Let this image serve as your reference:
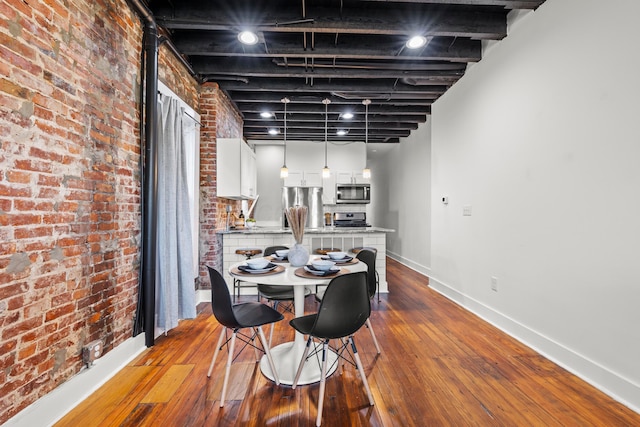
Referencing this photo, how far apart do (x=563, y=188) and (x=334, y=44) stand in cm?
254

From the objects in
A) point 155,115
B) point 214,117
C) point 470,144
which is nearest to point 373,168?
point 470,144

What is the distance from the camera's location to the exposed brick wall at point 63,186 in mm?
1429

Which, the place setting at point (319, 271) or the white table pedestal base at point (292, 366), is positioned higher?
the place setting at point (319, 271)

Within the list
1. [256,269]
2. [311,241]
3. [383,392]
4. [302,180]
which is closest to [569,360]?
[383,392]

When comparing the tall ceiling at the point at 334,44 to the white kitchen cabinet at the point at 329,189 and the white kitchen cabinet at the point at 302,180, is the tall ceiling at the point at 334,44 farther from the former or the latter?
the white kitchen cabinet at the point at 329,189

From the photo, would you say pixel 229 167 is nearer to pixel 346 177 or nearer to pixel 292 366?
pixel 292 366

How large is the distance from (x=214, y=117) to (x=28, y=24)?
2.49 meters

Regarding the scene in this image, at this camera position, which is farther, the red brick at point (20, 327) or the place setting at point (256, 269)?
the place setting at point (256, 269)

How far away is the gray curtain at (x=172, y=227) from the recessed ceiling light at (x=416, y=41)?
2456mm

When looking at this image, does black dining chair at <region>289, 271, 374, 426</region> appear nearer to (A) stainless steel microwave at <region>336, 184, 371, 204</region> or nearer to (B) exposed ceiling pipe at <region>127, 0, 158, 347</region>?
(B) exposed ceiling pipe at <region>127, 0, 158, 347</region>

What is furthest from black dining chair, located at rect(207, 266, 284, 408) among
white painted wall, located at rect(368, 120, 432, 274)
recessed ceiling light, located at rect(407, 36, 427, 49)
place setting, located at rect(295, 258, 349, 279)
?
white painted wall, located at rect(368, 120, 432, 274)

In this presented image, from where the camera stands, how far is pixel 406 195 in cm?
670

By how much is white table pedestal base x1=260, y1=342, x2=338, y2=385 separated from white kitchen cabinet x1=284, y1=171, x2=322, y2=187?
185 inches

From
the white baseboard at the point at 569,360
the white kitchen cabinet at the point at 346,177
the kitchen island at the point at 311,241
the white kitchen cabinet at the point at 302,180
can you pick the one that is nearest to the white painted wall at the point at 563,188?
the white baseboard at the point at 569,360
